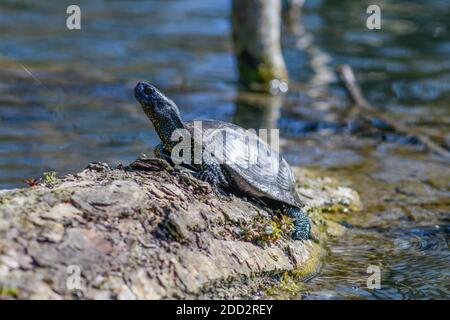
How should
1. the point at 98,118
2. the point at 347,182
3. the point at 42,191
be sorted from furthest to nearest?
the point at 98,118 → the point at 347,182 → the point at 42,191

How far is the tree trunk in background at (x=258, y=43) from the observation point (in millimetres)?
12820

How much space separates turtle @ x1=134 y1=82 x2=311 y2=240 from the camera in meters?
5.79

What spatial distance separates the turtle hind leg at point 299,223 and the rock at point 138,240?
0.09 m

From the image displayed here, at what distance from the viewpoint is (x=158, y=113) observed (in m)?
6.03

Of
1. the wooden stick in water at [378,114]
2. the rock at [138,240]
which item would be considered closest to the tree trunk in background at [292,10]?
the wooden stick in water at [378,114]

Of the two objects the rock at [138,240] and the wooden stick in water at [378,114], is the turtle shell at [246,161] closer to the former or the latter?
the rock at [138,240]

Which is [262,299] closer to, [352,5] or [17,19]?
[17,19]

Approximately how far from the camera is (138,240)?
493 centimetres

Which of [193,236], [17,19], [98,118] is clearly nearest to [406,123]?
[98,118]

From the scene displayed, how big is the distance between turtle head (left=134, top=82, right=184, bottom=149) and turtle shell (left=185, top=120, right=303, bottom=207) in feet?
0.40

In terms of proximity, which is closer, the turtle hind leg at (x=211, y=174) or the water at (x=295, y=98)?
the turtle hind leg at (x=211, y=174)

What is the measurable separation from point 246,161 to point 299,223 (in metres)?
0.68

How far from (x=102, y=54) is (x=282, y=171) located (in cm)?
1090

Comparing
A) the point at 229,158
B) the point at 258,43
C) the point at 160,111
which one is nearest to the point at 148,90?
the point at 160,111
